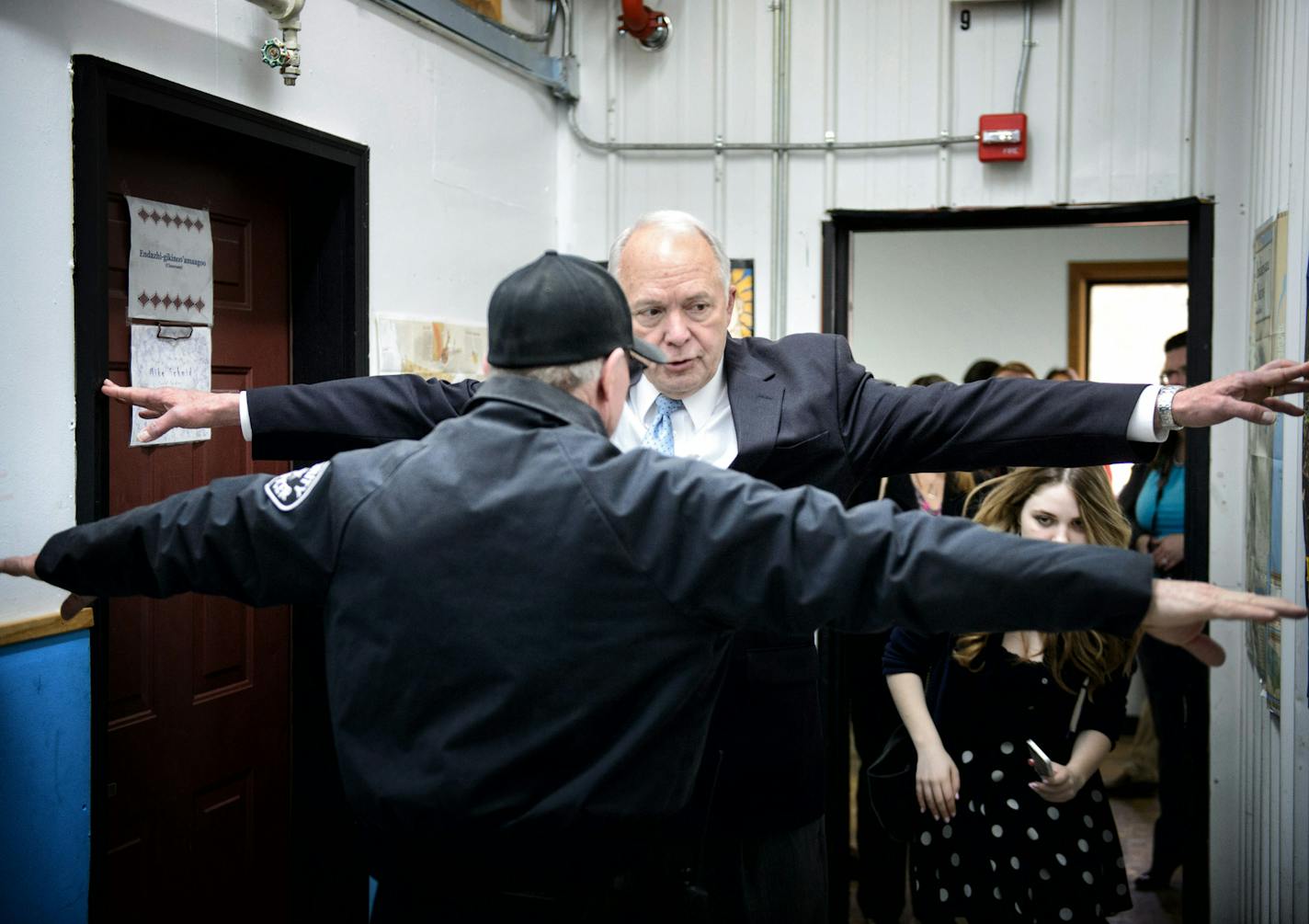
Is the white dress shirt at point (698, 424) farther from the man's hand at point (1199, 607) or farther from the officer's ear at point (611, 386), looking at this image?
the man's hand at point (1199, 607)

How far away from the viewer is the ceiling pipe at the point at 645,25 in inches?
139

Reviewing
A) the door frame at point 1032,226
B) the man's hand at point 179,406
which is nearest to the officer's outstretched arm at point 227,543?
the man's hand at point 179,406

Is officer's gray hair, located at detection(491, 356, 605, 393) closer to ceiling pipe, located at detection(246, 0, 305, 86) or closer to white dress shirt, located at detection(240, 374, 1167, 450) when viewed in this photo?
white dress shirt, located at detection(240, 374, 1167, 450)

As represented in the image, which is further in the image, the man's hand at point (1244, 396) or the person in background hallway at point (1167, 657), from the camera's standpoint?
the person in background hallway at point (1167, 657)

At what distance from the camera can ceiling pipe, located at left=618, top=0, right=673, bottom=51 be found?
353 cm

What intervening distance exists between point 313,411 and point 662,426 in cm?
60

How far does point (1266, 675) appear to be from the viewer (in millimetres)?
2537

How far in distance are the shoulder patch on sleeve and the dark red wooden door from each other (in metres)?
1.18

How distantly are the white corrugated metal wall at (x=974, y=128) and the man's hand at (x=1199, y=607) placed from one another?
6.12 feet

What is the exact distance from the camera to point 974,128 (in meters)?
3.45

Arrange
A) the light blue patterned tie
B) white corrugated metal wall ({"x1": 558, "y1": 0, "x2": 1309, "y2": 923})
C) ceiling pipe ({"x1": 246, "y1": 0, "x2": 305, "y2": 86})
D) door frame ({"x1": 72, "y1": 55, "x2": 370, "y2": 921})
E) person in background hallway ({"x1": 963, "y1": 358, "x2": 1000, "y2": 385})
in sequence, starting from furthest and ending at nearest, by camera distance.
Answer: person in background hallway ({"x1": 963, "y1": 358, "x2": 1000, "y2": 385}) → white corrugated metal wall ({"x1": 558, "y1": 0, "x2": 1309, "y2": 923}) → door frame ({"x1": 72, "y1": 55, "x2": 370, "y2": 921}) → ceiling pipe ({"x1": 246, "y1": 0, "x2": 305, "y2": 86}) → the light blue patterned tie

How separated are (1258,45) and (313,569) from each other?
289 cm

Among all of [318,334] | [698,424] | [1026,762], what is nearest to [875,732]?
[1026,762]

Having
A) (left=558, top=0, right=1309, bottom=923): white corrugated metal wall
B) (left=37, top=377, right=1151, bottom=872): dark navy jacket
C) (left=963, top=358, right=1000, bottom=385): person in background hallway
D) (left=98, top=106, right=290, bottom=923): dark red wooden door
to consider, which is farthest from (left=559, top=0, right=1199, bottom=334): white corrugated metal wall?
(left=37, top=377, right=1151, bottom=872): dark navy jacket
